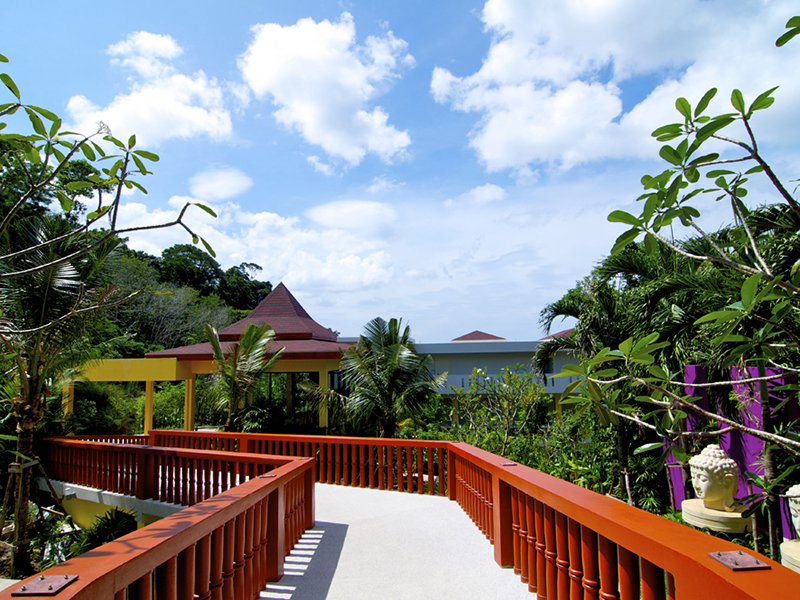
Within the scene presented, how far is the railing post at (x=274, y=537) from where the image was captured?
3840mm

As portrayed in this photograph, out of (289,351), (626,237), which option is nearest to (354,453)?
(289,351)

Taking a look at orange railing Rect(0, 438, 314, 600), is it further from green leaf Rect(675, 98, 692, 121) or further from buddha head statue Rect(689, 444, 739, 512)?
buddha head statue Rect(689, 444, 739, 512)

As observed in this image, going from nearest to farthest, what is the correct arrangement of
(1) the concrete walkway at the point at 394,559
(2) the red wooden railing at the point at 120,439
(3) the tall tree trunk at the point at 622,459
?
1. (1) the concrete walkway at the point at 394,559
2. (3) the tall tree trunk at the point at 622,459
3. (2) the red wooden railing at the point at 120,439

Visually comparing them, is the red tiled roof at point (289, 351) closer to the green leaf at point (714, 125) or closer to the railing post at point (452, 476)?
the railing post at point (452, 476)

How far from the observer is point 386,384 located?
39.0 ft

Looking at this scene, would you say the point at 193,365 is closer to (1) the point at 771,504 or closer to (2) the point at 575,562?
(1) the point at 771,504

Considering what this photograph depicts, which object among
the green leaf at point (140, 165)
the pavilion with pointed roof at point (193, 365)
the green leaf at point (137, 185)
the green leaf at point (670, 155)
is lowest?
the pavilion with pointed roof at point (193, 365)

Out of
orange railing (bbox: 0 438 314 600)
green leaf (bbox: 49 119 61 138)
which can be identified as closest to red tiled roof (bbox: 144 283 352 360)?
orange railing (bbox: 0 438 314 600)

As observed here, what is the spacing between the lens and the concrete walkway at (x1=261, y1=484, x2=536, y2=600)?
3615 mm

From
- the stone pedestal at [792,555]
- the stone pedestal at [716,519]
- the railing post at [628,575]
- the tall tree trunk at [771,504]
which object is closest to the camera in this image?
the railing post at [628,575]

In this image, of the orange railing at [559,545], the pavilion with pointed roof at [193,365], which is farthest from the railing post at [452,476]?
the pavilion with pointed roof at [193,365]

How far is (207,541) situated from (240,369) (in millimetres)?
10275

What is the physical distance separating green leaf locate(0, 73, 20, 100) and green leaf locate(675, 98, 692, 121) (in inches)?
123

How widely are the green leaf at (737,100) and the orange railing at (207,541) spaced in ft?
9.21
